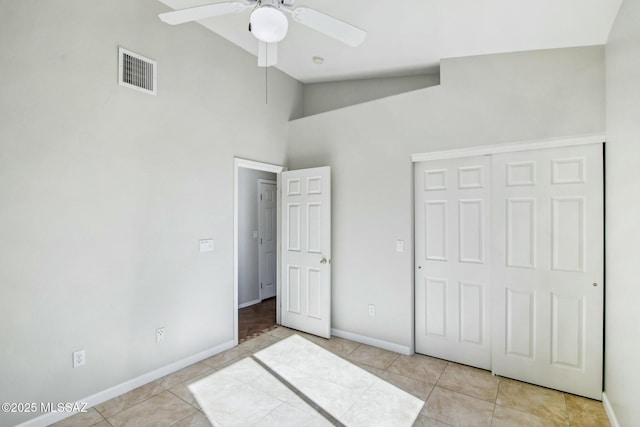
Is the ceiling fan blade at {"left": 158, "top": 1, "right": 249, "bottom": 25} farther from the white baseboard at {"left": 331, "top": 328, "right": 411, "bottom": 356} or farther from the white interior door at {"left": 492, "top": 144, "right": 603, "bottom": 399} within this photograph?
the white baseboard at {"left": 331, "top": 328, "right": 411, "bottom": 356}

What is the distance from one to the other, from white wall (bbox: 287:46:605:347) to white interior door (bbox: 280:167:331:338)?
165 millimetres

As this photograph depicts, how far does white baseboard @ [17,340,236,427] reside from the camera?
2.12 m

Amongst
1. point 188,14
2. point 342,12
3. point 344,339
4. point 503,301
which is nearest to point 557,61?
point 342,12

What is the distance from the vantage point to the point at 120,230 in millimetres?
2525

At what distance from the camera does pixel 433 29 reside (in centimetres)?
266

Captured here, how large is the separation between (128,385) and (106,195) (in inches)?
62.4

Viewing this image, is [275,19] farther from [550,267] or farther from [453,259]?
[550,267]

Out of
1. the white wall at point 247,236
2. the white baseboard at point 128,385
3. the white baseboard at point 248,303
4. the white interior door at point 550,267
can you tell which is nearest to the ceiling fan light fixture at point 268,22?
the white interior door at point 550,267

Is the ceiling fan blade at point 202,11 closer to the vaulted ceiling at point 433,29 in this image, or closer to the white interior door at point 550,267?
the vaulted ceiling at point 433,29

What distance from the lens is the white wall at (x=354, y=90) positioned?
12.1ft

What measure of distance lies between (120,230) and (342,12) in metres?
2.57

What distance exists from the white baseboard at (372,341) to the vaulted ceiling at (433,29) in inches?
120

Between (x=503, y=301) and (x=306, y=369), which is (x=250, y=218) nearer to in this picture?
(x=306, y=369)

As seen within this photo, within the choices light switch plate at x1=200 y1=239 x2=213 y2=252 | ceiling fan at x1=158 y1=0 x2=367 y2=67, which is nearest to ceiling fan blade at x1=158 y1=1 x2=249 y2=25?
A: ceiling fan at x1=158 y1=0 x2=367 y2=67
